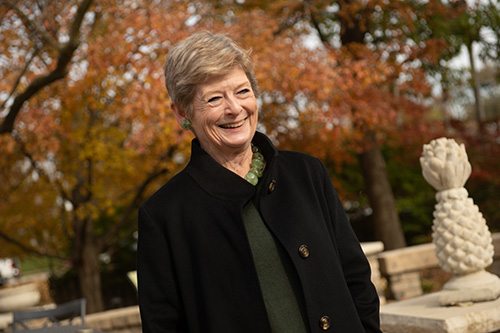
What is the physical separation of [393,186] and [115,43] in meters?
7.93

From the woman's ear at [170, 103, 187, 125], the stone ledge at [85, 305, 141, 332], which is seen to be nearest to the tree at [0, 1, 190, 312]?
the stone ledge at [85, 305, 141, 332]

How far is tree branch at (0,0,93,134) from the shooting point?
5996 millimetres

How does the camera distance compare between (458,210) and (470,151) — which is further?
(470,151)

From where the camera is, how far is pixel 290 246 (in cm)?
211

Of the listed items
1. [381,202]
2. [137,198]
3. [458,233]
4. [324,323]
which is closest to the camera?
[324,323]

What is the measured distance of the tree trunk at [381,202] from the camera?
34.4ft

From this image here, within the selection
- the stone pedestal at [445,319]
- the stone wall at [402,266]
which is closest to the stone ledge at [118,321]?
the stone wall at [402,266]

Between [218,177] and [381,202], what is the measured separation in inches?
339

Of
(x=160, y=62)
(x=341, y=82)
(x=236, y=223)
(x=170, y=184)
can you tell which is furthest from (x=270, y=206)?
(x=341, y=82)

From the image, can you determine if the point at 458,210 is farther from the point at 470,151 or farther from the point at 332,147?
the point at 470,151

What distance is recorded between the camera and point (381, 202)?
34.4 feet

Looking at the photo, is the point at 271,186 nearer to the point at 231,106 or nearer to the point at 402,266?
the point at 231,106

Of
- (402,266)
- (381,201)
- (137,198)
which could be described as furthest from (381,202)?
(137,198)

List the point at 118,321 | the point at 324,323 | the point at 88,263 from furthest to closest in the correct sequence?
the point at 88,263 → the point at 118,321 → the point at 324,323
